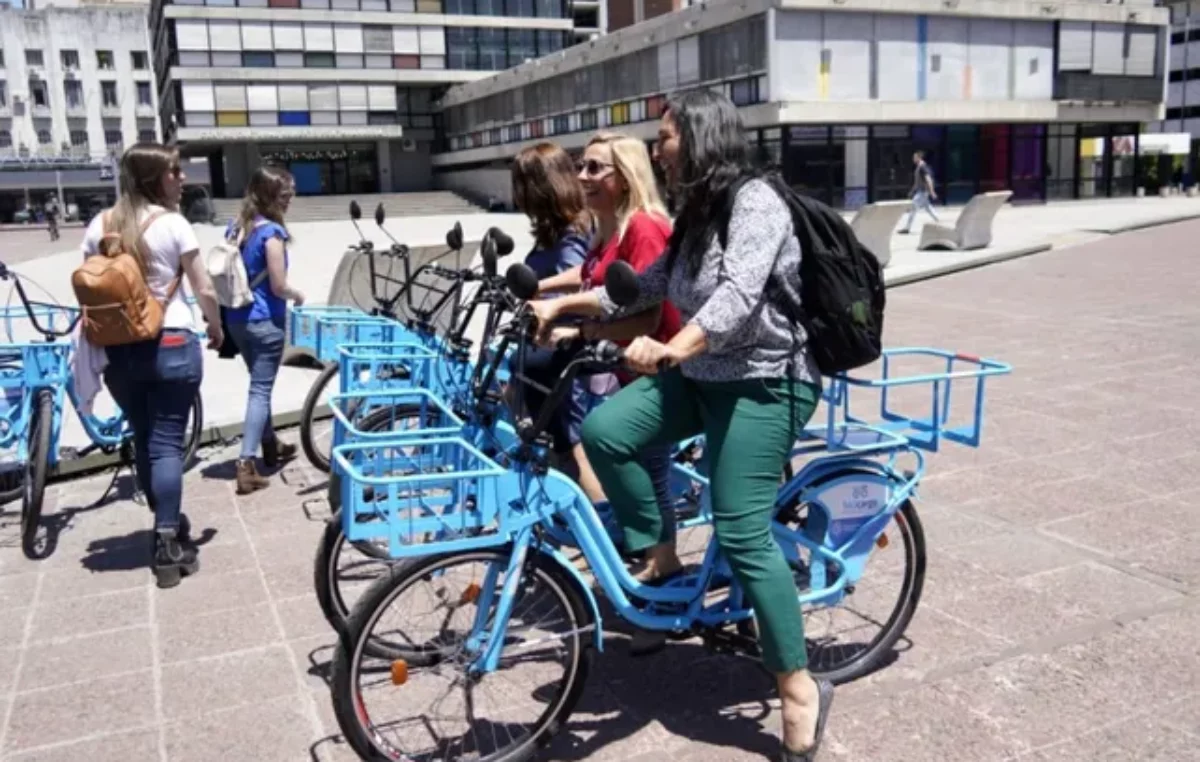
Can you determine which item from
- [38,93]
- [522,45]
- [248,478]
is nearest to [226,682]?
[248,478]

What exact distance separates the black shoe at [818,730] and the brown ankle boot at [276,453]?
4.39 meters

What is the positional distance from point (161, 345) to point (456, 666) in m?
2.47

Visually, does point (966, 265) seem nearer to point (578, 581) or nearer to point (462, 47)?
point (578, 581)

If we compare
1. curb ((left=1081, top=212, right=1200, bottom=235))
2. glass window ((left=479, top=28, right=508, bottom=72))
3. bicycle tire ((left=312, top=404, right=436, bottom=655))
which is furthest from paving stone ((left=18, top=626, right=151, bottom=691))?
glass window ((left=479, top=28, right=508, bottom=72))

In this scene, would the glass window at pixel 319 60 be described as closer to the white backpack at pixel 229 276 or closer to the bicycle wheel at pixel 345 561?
the white backpack at pixel 229 276

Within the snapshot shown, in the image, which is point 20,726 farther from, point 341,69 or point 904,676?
point 341,69

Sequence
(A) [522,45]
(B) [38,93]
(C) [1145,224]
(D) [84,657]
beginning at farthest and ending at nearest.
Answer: (B) [38,93] → (A) [522,45] → (C) [1145,224] → (D) [84,657]

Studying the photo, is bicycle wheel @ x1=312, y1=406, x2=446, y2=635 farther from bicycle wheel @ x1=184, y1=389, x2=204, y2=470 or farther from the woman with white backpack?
bicycle wheel @ x1=184, y1=389, x2=204, y2=470

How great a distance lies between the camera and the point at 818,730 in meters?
3.25

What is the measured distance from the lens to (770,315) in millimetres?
3174

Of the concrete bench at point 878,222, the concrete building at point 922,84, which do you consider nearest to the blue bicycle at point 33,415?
the concrete bench at point 878,222

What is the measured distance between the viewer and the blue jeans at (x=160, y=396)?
16.1 feet

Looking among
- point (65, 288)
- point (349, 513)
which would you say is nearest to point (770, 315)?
point (349, 513)

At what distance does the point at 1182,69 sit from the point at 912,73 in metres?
44.7
